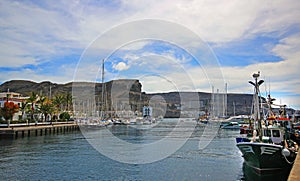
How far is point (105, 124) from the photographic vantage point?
Answer: 106 m

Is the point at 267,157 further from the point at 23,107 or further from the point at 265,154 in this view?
the point at 23,107

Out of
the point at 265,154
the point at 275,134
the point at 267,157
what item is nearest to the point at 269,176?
the point at 267,157

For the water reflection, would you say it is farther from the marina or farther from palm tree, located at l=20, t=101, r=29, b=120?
palm tree, located at l=20, t=101, r=29, b=120

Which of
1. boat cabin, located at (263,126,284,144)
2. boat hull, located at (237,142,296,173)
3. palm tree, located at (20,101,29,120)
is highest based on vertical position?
palm tree, located at (20,101,29,120)

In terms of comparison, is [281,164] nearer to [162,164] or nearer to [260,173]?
[260,173]

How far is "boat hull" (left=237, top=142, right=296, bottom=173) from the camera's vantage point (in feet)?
69.1

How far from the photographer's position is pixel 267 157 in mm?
21625

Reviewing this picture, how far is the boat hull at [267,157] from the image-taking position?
21.1 metres

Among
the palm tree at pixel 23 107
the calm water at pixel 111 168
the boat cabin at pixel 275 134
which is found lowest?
the calm water at pixel 111 168

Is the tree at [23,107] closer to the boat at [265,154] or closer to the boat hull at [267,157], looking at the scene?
the boat at [265,154]

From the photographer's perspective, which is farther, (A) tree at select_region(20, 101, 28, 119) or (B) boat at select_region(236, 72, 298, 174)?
(A) tree at select_region(20, 101, 28, 119)

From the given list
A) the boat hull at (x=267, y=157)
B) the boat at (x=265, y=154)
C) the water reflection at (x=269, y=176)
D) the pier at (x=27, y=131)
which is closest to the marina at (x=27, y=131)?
the pier at (x=27, y=131)

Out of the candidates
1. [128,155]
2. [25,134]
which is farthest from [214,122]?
[128,155]

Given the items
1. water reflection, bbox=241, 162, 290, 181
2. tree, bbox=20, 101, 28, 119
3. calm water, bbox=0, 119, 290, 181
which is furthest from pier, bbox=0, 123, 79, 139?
water reflection, bbox=241, 162, 290, 181
